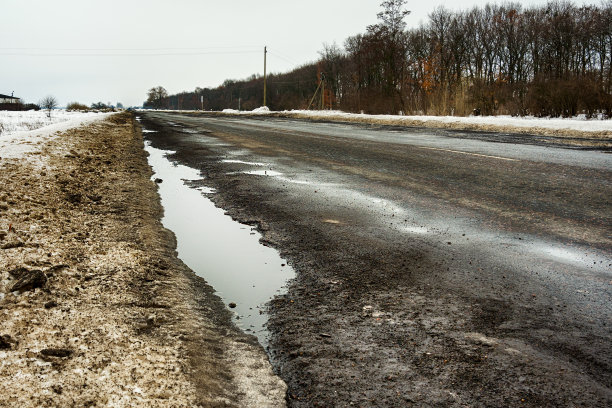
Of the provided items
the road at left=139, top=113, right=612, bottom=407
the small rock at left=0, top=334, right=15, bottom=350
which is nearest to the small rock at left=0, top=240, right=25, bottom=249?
the small rock at left=0, top=334, right=15, bottom=350

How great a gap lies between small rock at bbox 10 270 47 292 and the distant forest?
25.2 meters

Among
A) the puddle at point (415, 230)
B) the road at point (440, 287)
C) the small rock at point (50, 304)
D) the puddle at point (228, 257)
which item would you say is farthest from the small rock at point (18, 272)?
the puddle at point (415, 230)

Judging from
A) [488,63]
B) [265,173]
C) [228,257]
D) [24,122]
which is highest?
[488,63]

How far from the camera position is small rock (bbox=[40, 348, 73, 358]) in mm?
1940

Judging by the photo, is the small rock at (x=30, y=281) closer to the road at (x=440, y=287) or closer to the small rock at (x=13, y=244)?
the small rock at (x=13, y=244)

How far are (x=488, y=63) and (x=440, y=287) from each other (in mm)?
53062

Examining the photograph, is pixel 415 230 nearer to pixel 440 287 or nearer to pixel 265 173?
pixel 440 287

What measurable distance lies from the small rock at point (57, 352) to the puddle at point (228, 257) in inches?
34.2

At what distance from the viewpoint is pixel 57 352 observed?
→ 196cm

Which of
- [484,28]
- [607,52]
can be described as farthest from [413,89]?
[484,28]

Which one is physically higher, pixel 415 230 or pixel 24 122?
pixel 24 122

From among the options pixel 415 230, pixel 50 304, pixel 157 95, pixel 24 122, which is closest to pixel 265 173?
pixel 415 230

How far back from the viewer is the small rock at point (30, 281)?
2.55 metres

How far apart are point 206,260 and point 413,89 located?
36.3 metres
